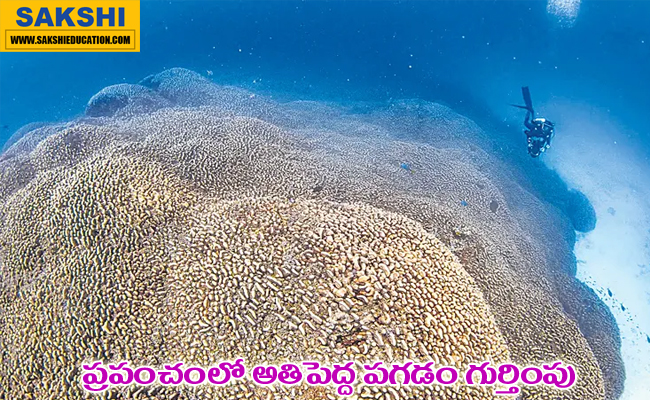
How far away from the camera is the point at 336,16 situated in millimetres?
41219

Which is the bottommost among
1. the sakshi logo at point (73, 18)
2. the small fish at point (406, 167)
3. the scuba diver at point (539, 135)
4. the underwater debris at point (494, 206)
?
the underwater debris at point (494, 206)

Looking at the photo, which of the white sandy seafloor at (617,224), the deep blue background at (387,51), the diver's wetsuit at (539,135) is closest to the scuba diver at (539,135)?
the diver's wetsuit at (539,135)

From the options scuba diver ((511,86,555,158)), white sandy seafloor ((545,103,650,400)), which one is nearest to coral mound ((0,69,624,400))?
scuba diver ((511,86,555,158))

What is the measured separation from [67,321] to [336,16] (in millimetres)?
44364

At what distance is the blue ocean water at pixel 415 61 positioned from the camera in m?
27.5

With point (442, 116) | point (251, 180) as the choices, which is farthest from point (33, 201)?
point (442, 116)

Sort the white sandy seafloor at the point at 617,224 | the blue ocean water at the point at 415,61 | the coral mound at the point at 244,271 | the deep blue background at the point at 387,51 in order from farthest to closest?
the deep blue background at the point at 387,51
the blue ocean water at the point at 415,61
the white sandy seafloor at the point at 617,224
the coral mound at the point at 244,271

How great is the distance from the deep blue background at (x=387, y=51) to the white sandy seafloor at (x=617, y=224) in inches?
239

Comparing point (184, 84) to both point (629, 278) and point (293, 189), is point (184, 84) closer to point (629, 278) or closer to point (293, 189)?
point (293, 189)

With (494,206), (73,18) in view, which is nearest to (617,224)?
(494,206)

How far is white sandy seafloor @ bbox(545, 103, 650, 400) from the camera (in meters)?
10.6

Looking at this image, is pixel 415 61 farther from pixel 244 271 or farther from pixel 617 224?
pixel 244 271

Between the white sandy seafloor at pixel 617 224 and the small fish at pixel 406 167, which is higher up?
the small fish at pixel 406 167

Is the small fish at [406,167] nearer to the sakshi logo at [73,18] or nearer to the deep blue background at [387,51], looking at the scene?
the sakshi logo at [73,18]
